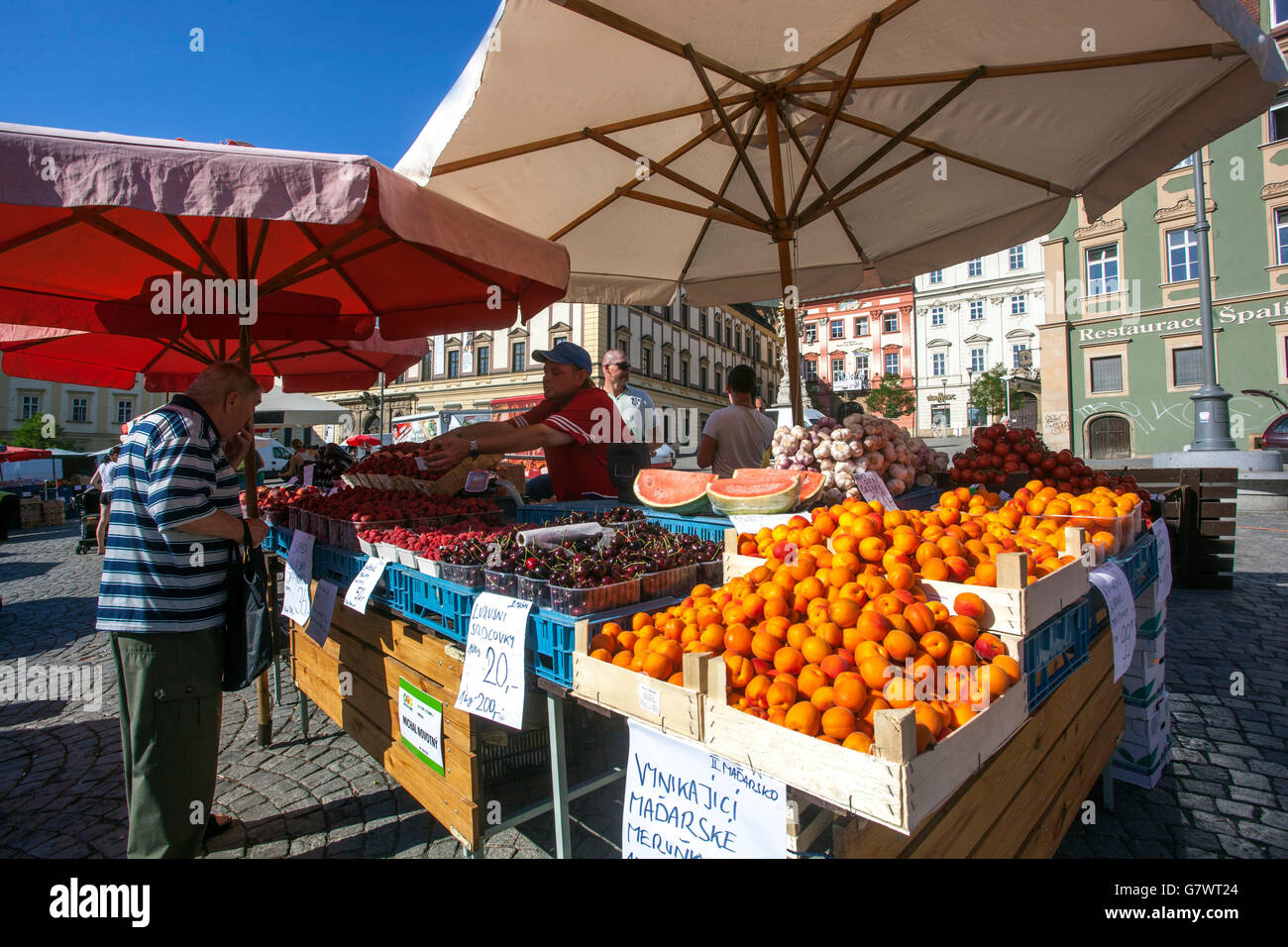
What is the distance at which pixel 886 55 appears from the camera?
3.51 m

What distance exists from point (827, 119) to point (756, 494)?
7.35ft

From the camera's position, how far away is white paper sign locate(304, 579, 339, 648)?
3.24 m

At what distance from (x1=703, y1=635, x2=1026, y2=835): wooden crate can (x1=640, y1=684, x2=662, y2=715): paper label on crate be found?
14 centimetres

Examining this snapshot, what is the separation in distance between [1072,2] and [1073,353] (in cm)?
3146

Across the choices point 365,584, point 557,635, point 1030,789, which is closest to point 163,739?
point 365,584

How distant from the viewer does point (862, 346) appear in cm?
5625

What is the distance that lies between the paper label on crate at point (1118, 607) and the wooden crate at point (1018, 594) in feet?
1.13

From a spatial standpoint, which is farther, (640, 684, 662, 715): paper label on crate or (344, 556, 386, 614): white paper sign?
(344, 556, 386, 614): white paper sign

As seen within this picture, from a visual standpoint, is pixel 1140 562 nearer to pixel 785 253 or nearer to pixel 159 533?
pixel 785 253

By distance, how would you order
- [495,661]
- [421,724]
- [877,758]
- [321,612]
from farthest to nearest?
[321,612] < [421,724] < [495,661] < [877,758]

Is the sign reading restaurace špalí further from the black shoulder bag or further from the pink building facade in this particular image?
the black shoulder bag

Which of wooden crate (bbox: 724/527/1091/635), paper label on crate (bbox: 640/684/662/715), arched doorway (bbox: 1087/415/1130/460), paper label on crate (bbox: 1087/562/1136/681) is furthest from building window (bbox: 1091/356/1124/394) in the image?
paper label on crate (bbox: 640/684/662/715)
